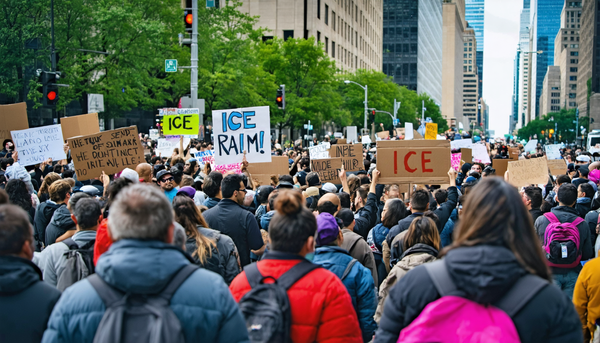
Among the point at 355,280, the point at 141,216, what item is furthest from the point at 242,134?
the point at 141,216

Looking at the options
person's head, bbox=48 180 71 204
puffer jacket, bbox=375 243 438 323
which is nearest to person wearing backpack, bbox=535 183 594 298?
puffer jacket, bbox=375 243 438 323

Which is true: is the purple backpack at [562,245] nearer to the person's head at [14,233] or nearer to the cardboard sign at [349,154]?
the person's head at [14,233]

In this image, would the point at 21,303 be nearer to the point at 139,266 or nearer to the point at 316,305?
the point at 139,266

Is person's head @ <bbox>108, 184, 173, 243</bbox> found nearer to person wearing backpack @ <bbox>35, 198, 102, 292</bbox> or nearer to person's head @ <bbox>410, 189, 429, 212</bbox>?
person wearing backpack @ <bbox>35, 198, 102, 292</bbox>

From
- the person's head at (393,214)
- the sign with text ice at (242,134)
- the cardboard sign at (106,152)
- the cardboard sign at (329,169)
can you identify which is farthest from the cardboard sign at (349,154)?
the person's head at (393,214)

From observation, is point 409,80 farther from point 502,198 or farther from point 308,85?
point 502,198

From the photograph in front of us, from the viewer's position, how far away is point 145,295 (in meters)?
2.62

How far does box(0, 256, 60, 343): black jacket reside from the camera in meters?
2.95

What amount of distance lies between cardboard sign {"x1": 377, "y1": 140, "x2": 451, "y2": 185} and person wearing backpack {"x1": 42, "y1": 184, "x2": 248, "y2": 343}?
6443 millimetres

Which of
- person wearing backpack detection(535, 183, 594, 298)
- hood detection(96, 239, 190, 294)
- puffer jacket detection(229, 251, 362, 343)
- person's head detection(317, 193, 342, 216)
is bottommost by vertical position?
person wearing backpack detection(535, 183, 594, 298)

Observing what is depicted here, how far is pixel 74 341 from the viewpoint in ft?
8.84

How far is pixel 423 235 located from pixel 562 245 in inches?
87.2

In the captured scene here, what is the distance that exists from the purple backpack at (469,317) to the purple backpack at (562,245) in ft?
13.8

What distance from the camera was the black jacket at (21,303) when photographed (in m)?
2.95
